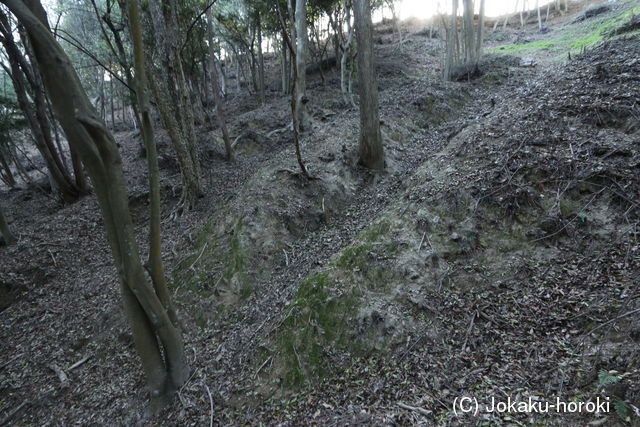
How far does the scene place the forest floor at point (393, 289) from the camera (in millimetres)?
3418

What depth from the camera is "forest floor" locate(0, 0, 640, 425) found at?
342 centimetres

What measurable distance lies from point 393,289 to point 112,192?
12.4 ft

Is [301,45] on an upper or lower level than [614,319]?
upper

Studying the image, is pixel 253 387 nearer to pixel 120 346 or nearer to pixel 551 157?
pixel 120 346

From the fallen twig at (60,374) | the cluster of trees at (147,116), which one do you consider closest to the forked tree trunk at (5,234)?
the cluster of trees at (147,116)

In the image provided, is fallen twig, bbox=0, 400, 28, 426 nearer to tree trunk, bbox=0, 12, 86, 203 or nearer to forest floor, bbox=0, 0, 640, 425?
forest floor, bbox=0, 0, 640, 425

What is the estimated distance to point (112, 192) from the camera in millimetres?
3615

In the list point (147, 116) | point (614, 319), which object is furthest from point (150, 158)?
point (614, 319)

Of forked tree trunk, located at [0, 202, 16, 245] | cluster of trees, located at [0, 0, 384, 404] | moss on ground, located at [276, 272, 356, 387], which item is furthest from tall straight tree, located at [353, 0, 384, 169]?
forked tree trunk, located at [0, 202, 16, 245]

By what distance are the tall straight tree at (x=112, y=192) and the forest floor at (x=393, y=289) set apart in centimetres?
61

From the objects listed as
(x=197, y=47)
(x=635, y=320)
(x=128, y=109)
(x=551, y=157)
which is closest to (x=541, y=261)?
(x=635, y=320)

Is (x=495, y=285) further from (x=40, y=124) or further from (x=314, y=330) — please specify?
(x=40, y=124)

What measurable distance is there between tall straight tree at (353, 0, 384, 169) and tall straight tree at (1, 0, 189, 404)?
6.02m

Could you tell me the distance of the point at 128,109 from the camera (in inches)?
1574
